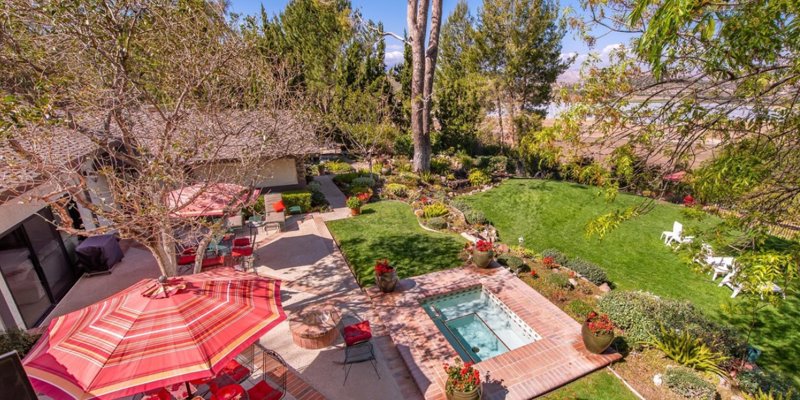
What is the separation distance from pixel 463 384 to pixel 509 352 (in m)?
2.44

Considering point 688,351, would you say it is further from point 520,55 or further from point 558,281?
point 520,55

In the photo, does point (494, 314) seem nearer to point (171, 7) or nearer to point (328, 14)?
point (171, 7)

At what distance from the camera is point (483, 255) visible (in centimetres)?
1298

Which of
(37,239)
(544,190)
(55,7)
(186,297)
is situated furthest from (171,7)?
(544,190)

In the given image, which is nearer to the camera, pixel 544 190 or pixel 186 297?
pixel 186 297

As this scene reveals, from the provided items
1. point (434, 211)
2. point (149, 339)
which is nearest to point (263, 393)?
point (149, 339)

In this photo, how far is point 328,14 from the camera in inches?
1289

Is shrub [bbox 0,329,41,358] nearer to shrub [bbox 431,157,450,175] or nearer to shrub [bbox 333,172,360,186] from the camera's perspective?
shrub [bbox 333,172,360,186]

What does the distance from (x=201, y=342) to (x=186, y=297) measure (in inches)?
40.5

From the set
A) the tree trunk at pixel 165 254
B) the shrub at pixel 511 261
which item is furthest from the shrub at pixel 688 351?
the tree trunk at pixel 165 254

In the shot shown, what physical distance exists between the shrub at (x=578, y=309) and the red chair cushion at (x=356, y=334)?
6314 mm

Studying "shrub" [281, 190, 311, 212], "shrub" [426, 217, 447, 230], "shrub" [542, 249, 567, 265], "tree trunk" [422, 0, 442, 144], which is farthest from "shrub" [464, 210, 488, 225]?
"tree trunk" [422, 0, 442, 144]

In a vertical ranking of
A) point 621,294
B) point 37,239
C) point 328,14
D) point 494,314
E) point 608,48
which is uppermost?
point 328,14

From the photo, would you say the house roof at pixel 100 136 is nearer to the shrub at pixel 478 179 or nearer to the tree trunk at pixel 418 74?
the tree trunk at pixel 418 74
